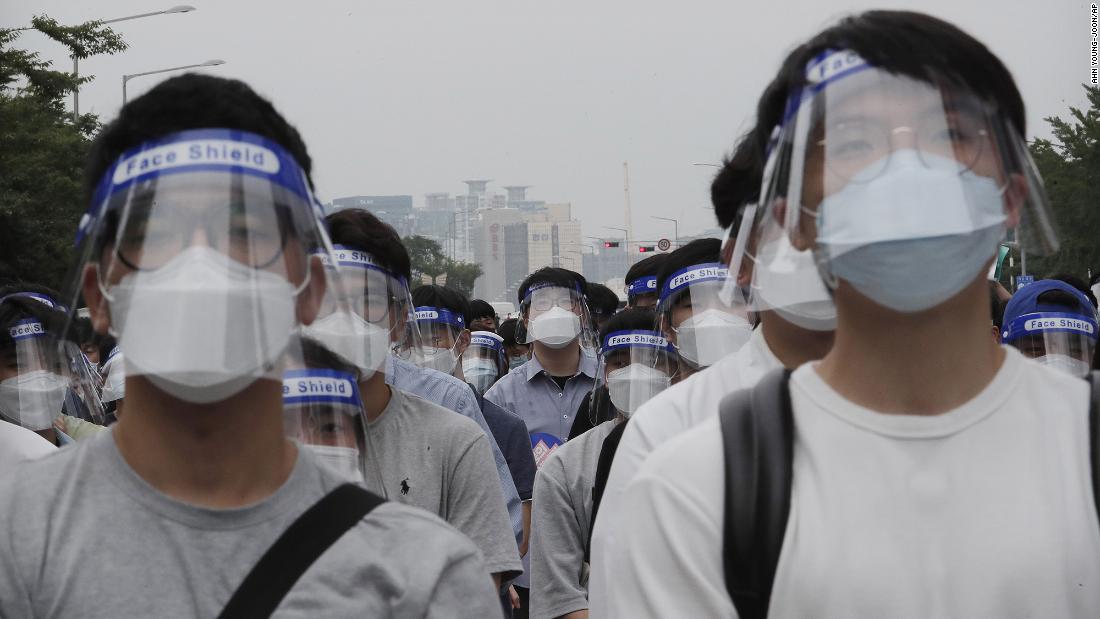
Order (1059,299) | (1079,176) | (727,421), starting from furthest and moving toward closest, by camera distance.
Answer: (1079,176) → (1059,299) → (727,421)

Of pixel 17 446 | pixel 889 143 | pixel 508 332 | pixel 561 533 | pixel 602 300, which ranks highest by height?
pixel 889 143

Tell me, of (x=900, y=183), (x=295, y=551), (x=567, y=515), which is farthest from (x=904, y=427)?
(x=567, y=515)

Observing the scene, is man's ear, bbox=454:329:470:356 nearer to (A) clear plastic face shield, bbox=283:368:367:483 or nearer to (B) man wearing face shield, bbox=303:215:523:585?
(B) man wearing face shield, bbox=303:215:523:585

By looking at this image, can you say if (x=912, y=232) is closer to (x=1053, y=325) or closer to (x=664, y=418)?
(x=664, y=418)

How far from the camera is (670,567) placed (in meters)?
2.24

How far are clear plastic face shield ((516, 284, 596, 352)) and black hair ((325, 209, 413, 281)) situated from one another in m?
3.60

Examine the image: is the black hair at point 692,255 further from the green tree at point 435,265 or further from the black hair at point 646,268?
the green tree at point 435,265

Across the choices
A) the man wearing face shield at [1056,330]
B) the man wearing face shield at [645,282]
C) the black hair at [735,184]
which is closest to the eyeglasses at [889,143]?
the black hair at [735,184]

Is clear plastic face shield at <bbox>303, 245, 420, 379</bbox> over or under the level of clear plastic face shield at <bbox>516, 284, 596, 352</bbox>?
over

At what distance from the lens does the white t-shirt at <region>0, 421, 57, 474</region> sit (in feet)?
12.6

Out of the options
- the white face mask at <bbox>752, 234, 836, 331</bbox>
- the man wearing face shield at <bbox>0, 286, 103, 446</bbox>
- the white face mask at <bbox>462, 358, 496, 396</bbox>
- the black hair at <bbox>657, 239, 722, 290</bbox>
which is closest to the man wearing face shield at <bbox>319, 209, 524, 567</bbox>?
the black hair at <bbox>657, 239, 722, 290</bbox>

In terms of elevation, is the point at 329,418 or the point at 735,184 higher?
the point at 735,184

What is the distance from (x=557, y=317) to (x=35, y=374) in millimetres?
4324

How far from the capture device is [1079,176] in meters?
36.1
